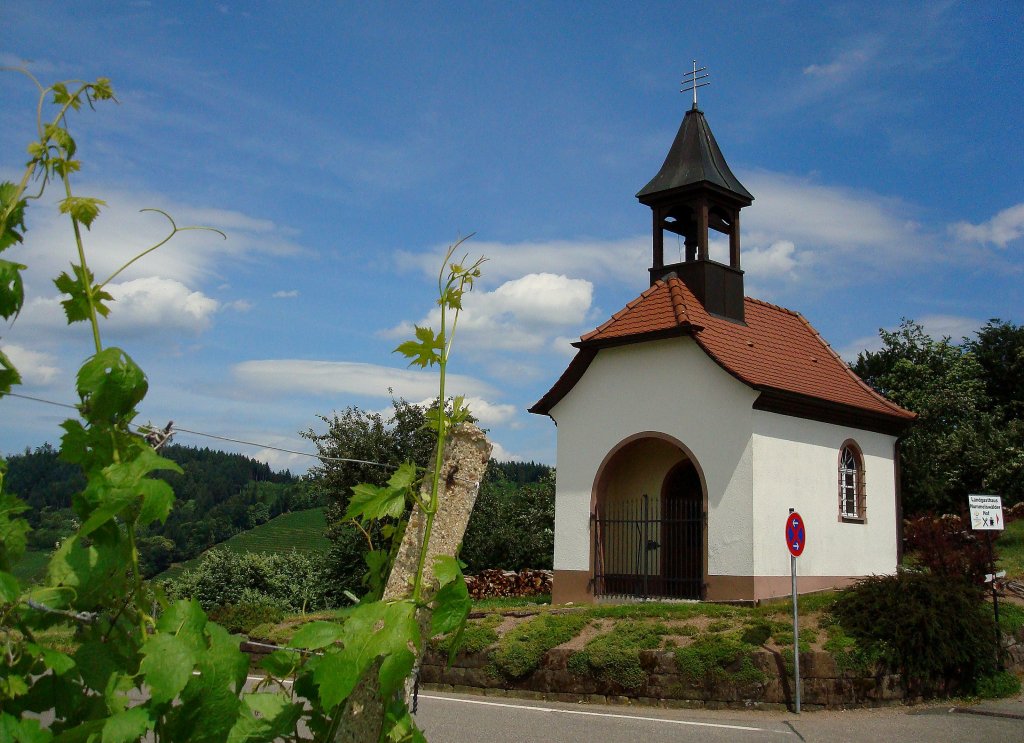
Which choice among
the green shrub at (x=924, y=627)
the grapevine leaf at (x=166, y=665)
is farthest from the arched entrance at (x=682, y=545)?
the grapevine leaf at (x=166, y=665)

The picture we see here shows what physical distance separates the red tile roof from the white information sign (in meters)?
4.29

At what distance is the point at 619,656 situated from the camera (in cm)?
1347

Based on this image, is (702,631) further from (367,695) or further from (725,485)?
(367,695)

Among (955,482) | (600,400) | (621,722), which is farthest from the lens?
(955,482)

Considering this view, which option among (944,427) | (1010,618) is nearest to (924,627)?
(1010,618)

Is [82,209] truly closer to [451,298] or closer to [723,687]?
[451,298]

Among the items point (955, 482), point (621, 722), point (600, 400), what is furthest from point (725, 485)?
point (955, 482)

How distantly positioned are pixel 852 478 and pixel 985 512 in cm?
576

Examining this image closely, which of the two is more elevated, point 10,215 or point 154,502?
point 10,215

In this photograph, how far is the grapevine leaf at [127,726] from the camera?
1675 millimetres

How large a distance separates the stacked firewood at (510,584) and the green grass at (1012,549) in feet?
36.6

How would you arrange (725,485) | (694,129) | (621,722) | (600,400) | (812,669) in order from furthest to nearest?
(694,129) → (600,400) → (725,485) → (812,669) → (621,722)

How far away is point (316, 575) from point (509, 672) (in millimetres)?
11291

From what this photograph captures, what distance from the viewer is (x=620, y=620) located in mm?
15273
